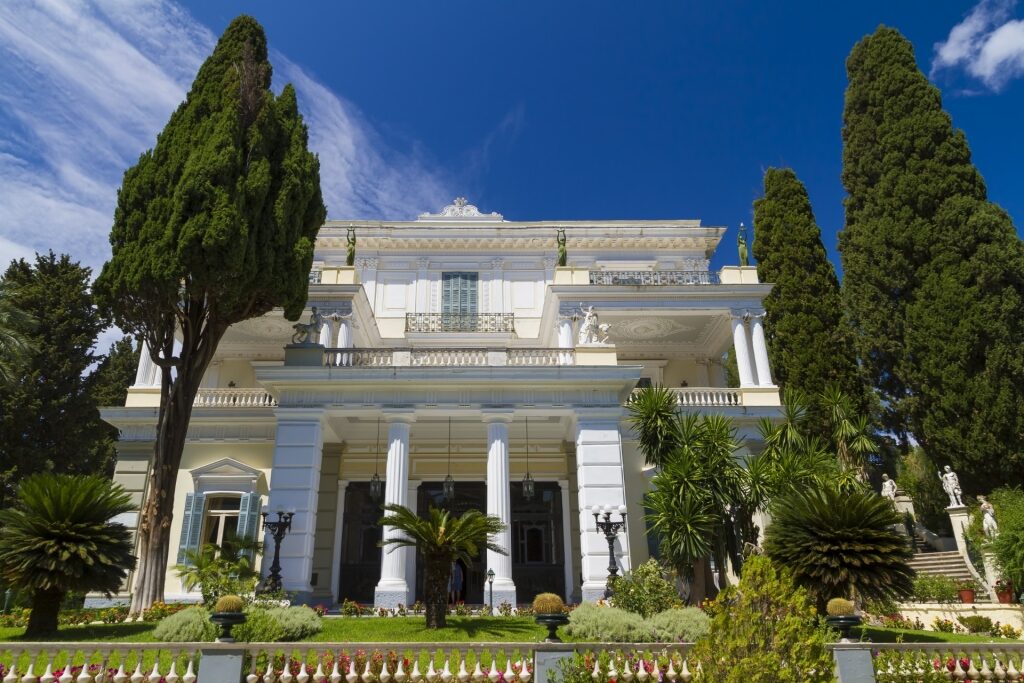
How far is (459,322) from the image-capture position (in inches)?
1072

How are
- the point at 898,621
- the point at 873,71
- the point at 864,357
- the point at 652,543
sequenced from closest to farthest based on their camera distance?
the point at 898,621 → the point at 652,543 → the point at 864,357 → the point at 873,71

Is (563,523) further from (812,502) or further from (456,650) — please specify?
(456,650)

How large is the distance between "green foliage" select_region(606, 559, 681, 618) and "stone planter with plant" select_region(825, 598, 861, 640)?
4805 mm

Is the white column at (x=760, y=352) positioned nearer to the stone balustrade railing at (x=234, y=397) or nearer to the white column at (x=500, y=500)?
the white column at (x=500, y=500)

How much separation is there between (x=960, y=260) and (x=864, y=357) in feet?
14.8

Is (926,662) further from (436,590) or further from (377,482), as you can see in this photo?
(377,482)

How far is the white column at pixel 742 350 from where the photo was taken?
21703mm

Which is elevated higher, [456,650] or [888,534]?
[888,534]

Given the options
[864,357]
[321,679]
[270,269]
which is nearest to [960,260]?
[864,357]

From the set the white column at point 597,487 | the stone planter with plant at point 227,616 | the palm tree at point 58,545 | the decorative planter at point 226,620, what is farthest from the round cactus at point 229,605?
the white column at point 597,487

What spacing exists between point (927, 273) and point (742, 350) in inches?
291

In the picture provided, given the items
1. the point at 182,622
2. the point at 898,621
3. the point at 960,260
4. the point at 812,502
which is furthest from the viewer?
the point at 960,260

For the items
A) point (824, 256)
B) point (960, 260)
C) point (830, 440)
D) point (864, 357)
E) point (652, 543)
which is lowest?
point (652, 543)

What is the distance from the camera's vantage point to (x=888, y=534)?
38.5 ft
